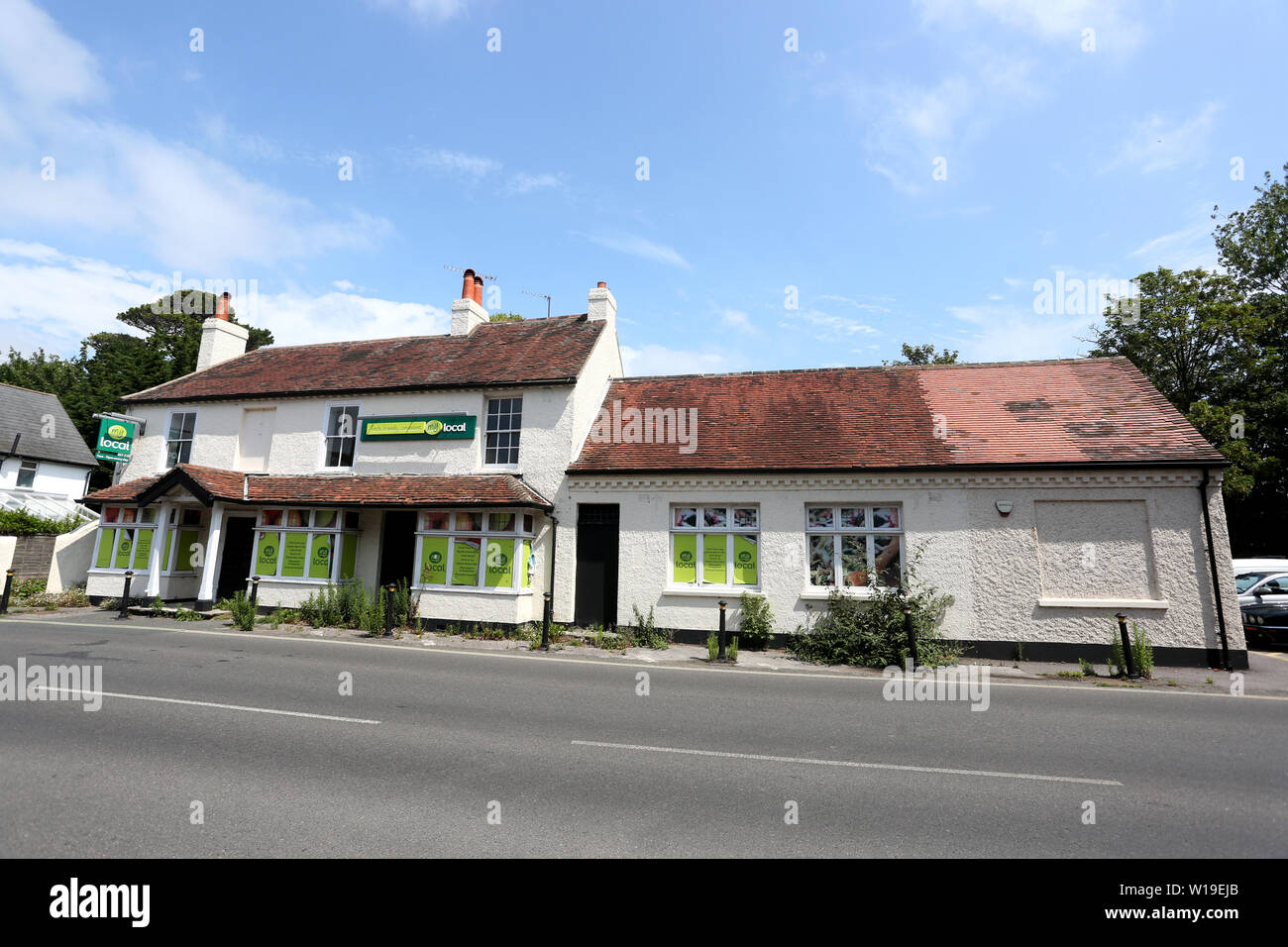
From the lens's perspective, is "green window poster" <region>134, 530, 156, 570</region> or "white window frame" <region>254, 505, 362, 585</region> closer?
"white window frame" <region>254, 505, 362, 585</region>

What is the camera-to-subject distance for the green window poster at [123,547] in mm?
17891

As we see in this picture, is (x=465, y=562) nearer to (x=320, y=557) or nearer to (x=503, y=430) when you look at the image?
(x=503, y=430)

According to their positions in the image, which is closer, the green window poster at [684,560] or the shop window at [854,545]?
the shop window at [854,545]

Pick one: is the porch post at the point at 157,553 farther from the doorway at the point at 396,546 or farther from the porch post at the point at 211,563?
the doorway at the point at 396,546

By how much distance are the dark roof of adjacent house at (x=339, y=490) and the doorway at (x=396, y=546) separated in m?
0.99

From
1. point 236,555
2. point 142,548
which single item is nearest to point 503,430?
point 236,555

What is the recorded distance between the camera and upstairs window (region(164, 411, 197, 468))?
19797 mm

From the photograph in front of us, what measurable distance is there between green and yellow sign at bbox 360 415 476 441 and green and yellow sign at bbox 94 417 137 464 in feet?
27.0

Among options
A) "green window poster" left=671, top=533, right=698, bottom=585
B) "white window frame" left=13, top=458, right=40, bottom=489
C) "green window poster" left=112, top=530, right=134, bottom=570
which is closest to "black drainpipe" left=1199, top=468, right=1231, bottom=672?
"green window poster" left=671, top=533, right=698, bottom=585

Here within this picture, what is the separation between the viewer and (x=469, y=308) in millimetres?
21562

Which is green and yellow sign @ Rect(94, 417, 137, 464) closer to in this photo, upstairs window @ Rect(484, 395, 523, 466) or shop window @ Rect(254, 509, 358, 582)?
shop window @ Rect(254, 509, 358, 582)

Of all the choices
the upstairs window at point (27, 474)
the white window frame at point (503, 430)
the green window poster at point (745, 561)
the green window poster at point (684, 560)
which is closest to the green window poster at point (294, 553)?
the white window frame at point (503, 430)

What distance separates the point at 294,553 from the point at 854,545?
14.5m
